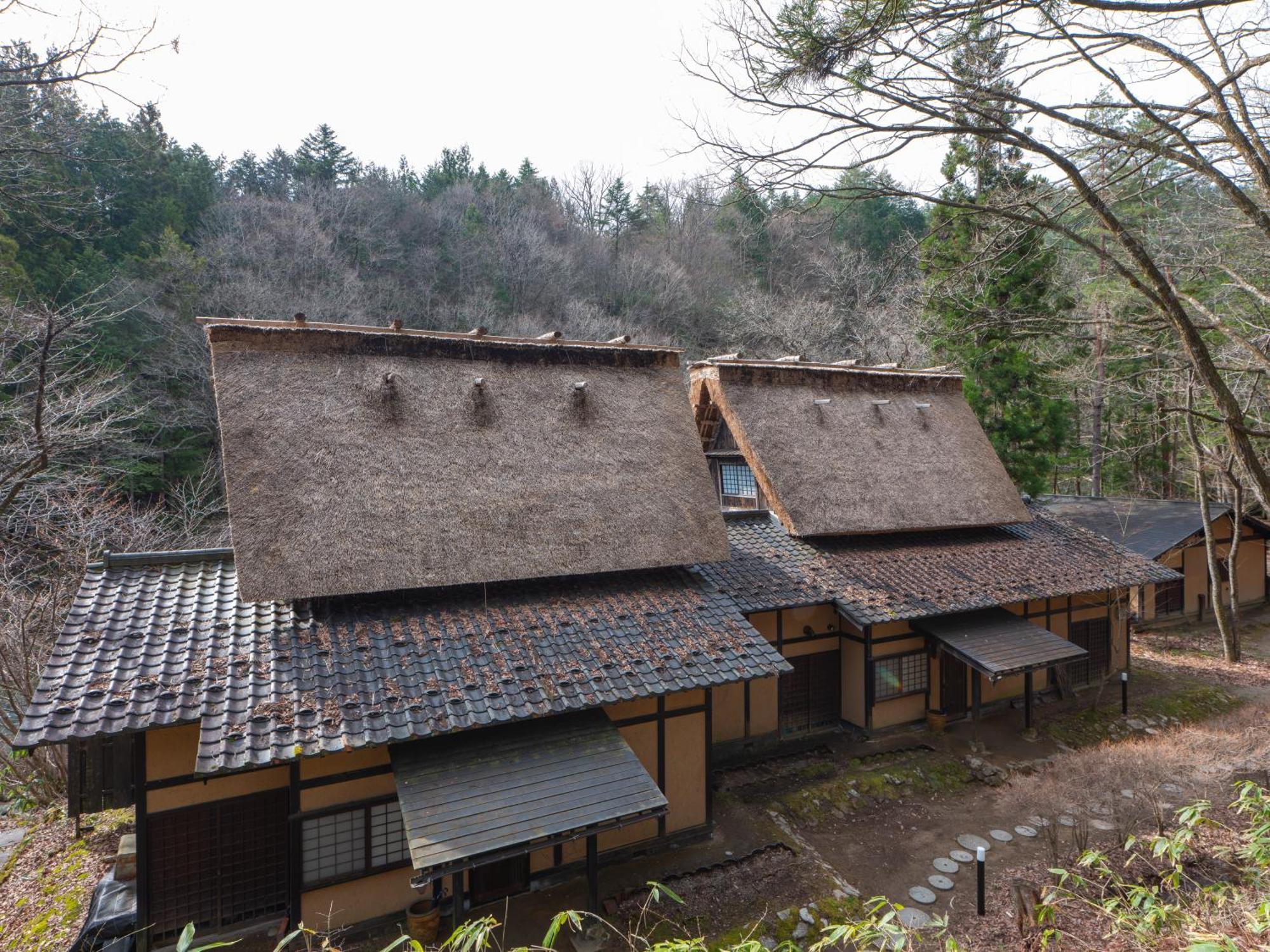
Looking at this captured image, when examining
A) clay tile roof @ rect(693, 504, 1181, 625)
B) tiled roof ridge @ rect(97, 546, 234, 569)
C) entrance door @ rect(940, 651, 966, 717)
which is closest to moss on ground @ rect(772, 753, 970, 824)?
entrance door @ rect(940, 651, 966, 717)

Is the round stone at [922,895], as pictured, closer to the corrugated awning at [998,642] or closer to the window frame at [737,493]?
the corrugated awning at [998,642]

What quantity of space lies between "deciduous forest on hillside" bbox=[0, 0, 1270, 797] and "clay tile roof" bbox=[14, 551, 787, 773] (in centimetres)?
321

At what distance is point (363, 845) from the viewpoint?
6.20m

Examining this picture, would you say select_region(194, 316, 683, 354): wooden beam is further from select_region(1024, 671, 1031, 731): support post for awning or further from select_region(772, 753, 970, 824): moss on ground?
select_region(1024, 671, 1031, 731): support post for awning

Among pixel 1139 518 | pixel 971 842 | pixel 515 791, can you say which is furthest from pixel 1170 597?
pixel 515 791

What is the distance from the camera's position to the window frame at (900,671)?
10.0 metres

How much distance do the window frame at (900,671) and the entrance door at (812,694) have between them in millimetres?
548

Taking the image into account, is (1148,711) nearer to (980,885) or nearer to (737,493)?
(980,885)

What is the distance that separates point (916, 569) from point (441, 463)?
24.7 ft

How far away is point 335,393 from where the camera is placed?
7.74 m

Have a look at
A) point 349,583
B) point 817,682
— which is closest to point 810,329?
point 817,682

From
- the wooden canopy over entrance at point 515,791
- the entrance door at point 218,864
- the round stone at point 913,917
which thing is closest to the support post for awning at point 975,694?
the round stone at point 913,917

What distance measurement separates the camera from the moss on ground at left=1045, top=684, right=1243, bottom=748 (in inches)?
411

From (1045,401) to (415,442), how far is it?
16296mm
